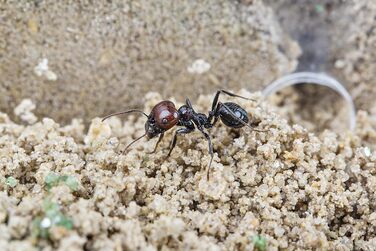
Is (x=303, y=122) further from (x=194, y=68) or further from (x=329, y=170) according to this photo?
(x=329, y=170)

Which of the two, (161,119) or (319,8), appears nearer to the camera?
(161,119)

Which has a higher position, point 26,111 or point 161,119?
point 26,111

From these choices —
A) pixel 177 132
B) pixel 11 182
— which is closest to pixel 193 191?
pixel 177 132

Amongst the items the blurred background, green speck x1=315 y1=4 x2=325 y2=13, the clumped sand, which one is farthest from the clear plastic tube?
the clumped sand

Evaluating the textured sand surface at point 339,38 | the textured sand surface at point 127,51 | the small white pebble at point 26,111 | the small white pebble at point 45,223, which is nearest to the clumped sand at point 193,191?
the small white pebble at point 45,223

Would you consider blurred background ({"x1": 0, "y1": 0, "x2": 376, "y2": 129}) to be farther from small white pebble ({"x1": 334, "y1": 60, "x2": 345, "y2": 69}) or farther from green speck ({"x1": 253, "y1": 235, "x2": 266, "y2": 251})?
green speck ({"x1": 253, "y1": 235, "x2": 266, "y2": 251})

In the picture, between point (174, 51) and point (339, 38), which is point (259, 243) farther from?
point (339, 38)
